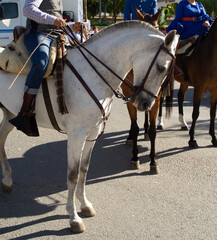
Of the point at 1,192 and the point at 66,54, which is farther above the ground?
the point at 66,54

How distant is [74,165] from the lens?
3.22 m

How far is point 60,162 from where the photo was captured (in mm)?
5066

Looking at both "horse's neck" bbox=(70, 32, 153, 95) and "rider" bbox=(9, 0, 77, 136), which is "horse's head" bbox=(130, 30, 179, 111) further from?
"rider" bbox=(9, 0, 77, 136)

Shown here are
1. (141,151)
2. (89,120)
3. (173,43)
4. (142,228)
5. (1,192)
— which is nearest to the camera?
(173,43)

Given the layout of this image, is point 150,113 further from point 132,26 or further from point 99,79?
point 132,26

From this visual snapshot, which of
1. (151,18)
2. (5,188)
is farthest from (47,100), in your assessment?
(151,18)

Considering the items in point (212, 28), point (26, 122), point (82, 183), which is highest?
point (212, 28)

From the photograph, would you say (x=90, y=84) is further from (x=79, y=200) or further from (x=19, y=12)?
(x=19, y=12)

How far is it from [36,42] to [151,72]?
1.24m

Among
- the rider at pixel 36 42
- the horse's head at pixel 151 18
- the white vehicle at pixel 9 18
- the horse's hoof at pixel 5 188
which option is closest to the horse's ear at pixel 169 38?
the rider at pixel 36 42

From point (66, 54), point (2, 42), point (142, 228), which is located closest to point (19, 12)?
point (2, 42)

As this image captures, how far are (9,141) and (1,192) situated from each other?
75.8 inches

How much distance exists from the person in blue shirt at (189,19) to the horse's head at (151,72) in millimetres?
3247

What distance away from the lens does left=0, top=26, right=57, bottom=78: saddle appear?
10.4 feet
